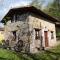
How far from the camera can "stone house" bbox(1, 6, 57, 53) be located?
14.5m

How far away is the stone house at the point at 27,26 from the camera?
14531 mm

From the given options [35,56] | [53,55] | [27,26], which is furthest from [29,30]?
[53,55]

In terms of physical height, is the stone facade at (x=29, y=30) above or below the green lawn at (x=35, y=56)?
above

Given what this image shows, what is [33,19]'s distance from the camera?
14.7m

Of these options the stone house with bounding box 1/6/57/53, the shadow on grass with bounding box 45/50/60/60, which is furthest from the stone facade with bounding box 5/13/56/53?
the shadow on grass with bounding box 45/50/60/60

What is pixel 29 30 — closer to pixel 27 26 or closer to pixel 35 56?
pixel 27 26

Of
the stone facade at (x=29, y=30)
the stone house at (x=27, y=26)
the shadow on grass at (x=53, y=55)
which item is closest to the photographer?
the shadow on grass at (x=53, y=55)

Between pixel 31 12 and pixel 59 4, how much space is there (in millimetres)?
→ 6426

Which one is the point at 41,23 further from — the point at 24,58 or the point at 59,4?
the point at 59,4

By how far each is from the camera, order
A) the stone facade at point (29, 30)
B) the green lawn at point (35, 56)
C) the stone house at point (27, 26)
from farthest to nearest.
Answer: the stone facade at point (29, 30) → the stone house at point (27, 26) → the green lawn at point (35, 56)

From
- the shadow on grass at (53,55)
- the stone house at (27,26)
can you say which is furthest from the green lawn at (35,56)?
the stone house at (27,26)

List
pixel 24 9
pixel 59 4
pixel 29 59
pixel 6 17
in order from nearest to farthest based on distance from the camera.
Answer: pixel 29 59
pixel 24 9
pixel 6 17
pixel 59 4

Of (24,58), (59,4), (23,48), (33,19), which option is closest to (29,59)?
(24,58)

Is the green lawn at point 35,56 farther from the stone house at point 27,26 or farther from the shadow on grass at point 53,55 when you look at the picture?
the stone house at point 27,26
